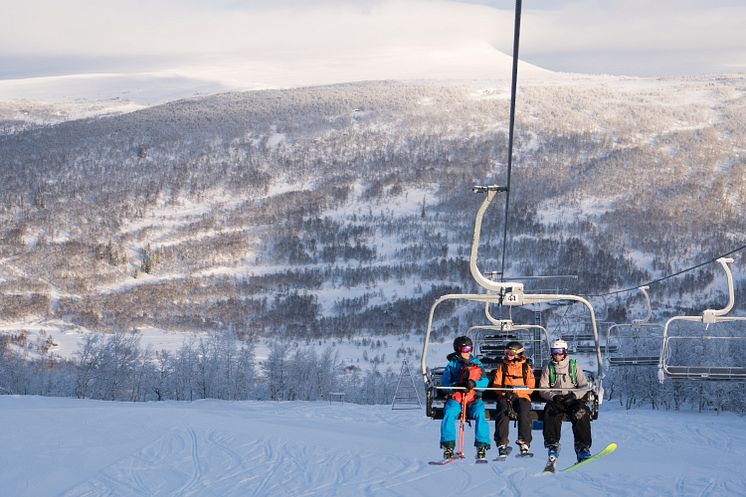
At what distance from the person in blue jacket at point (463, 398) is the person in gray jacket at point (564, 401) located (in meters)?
0.76

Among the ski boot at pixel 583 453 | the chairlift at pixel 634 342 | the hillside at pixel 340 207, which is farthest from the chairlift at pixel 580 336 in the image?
the hillside at pixel 340 207

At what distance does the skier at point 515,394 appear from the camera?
1009cm

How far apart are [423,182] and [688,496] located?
12536 centimetres

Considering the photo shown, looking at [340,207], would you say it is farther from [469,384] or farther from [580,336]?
[469,384]

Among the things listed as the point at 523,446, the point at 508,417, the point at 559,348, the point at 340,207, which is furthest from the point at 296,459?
the point at 340,207

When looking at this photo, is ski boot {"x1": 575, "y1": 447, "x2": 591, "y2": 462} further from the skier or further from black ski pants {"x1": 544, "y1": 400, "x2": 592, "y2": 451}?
the skier

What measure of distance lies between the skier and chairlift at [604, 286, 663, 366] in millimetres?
4334

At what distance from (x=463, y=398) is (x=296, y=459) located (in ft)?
60.0

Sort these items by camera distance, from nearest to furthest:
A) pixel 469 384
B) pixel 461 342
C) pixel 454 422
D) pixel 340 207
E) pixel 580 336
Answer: pixel 469 384
pixel 461 342
pixel 454 422
pixel 580 336
pixel 340 207

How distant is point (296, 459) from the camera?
90.2 ft

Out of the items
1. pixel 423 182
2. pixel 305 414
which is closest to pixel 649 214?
pixel 423 182

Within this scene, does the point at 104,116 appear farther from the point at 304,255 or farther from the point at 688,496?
the point at 688,496

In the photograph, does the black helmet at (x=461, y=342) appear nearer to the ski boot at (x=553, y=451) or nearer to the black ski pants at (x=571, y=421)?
the black ski pants at (x=571, y=421)

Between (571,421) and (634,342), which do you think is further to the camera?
(634,342)
